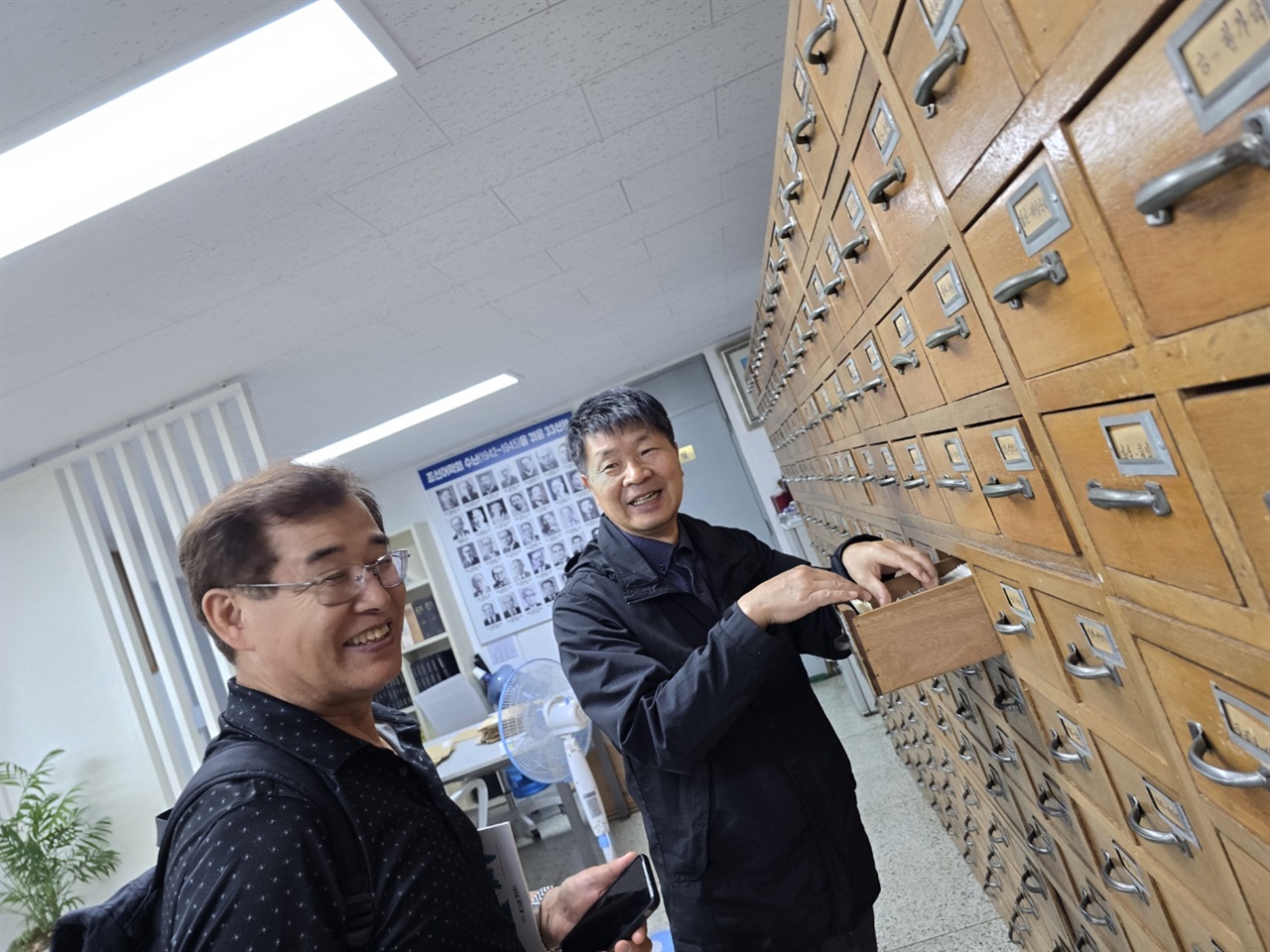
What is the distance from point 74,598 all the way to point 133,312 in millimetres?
2037

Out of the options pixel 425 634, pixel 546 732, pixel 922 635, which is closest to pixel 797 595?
pixel 922 635

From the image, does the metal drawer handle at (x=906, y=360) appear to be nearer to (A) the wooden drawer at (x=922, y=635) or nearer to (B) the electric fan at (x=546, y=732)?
(A) the wooden drawer at (x=922, y=635)

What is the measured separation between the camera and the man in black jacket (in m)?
1.33

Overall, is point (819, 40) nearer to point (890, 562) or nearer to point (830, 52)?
point (830, 52)

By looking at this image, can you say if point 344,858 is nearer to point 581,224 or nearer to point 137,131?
point 137,131

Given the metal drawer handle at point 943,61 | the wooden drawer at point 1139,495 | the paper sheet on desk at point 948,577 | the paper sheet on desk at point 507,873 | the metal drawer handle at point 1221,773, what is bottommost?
the paper sheet on desk at point 507,873

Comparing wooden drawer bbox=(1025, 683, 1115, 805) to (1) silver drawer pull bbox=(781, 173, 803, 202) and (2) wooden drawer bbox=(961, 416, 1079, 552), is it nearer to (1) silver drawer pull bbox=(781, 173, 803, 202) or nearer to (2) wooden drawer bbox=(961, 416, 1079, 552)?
(2) wooden drawer bbox=(961, 416, 1079, 552)

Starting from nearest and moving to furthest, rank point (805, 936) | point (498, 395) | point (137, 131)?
point (805, 936) < point (137, 131) < point (498, 395)

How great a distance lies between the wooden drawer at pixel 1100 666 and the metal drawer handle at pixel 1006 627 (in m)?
0.08

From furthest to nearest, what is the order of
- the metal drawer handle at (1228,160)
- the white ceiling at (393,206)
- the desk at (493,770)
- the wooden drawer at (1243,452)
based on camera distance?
the desk at (493,770)
the white ceiling at (393,206)
the wooden drawer at (1243,452)
the metal drawer handle at (1228,160)

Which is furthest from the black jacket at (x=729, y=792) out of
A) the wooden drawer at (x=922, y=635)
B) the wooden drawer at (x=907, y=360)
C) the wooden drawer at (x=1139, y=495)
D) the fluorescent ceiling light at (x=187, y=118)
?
the fluorescent ceiling light at (x=187, y=118)

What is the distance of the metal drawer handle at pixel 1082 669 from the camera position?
0.95 m

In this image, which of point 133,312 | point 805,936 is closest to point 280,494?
point 805,936

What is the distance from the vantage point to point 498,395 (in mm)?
5953
